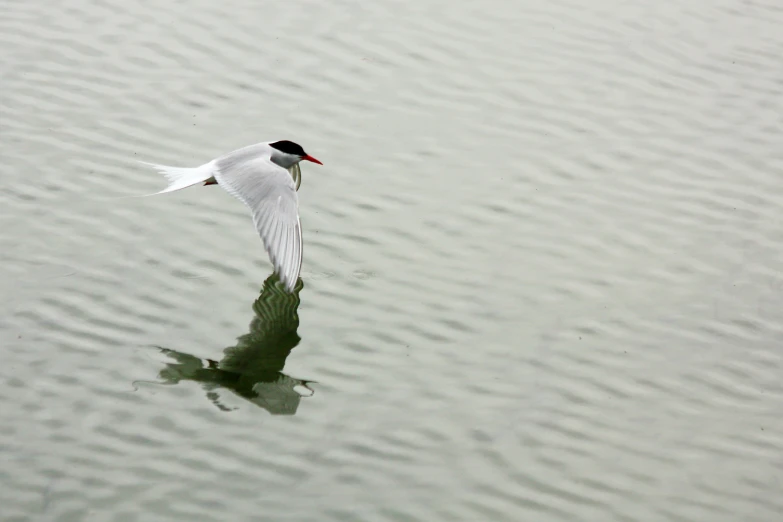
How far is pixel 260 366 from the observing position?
5414mm

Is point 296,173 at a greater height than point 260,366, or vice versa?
point 296,173

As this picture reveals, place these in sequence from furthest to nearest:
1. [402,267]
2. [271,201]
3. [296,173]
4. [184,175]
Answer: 1. [296,173]
2. [184,175]
3. [402,267]
4. [271,201]

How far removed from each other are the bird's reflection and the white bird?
0.18 metres

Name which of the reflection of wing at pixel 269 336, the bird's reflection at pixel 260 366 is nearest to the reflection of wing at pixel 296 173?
the reflection of wing at pixel 269 336

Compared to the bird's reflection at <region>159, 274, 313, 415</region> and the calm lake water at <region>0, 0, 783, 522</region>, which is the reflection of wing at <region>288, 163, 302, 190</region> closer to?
the calm lake water at <region>0, 0, 783, 522</region>

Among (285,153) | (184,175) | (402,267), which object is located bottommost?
(402,267)

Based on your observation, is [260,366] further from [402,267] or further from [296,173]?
[296,173]

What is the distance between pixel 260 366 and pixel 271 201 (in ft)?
3.47

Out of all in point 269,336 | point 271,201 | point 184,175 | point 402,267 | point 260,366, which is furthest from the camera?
point 184,175

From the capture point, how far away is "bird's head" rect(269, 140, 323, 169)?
21.1 feet

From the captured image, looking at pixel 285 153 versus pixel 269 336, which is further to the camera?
pixel 285 153

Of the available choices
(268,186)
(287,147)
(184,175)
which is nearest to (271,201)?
(268,186)

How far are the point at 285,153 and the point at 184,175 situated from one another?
2.03 feet

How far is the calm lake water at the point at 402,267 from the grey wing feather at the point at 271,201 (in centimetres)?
28
